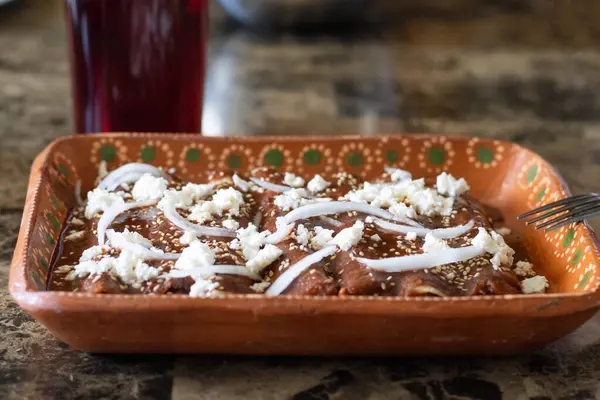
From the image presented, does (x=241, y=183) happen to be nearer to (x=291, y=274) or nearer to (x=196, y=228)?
(x=196, y=228)

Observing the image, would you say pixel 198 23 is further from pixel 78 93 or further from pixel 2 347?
pixel 2 347

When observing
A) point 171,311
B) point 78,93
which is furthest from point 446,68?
point 171,311

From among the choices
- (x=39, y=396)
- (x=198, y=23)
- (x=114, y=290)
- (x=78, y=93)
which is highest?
(x=198, y=23)

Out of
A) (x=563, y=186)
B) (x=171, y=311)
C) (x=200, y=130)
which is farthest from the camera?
(x=200, y=130)

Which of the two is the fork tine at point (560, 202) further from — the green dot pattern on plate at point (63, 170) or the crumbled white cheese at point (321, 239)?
the green dot pattern on plate at point (63, 170)

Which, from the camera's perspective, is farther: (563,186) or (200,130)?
(200,130)

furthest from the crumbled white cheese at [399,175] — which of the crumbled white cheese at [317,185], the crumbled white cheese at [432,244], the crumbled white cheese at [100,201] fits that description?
the crumbled white cheese at [100,201]

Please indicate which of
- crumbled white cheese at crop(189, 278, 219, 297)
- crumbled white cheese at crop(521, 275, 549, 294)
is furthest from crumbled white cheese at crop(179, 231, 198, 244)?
crumbled white cheese at crop(521, 275, 549, 294)

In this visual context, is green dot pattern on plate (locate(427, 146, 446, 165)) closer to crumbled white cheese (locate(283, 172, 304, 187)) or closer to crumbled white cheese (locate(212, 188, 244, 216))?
crumbled white cheese (locate(283, 172, 304, 187))
